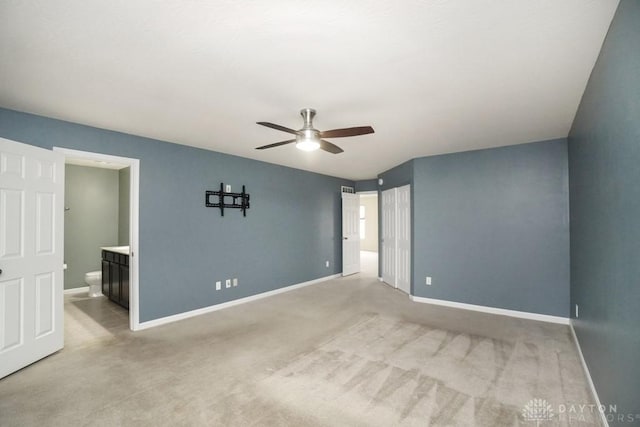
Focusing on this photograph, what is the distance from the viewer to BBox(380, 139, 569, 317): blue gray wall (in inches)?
159

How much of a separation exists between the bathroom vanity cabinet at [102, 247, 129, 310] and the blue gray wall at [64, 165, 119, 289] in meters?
0.98

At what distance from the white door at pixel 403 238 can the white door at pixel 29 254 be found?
4935mm

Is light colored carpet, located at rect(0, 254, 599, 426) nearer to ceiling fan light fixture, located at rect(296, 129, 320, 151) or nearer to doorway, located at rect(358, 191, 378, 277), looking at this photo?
ceiling fan light fixture, located at rect(296, 129, 320, 151)

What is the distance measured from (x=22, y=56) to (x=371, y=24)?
7.51ft

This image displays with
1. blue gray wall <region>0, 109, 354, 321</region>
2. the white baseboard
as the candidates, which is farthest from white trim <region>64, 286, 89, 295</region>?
blue gray wall <region>0, 109, 354, 321</region>

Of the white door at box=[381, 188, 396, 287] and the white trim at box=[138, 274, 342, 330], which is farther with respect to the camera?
the white door at box=[381, 188, 396, 287]

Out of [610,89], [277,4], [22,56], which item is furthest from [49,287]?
[610,89]

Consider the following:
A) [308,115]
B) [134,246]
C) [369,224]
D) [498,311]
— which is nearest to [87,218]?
[134,246]

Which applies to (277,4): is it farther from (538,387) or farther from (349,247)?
(349,247)

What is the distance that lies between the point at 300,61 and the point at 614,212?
217 centimetres

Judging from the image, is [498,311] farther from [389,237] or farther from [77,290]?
[77,290]

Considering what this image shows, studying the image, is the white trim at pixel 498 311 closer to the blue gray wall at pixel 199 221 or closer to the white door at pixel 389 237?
the white door at pixel 389 237

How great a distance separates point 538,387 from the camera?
2432 mm

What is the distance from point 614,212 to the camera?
1745mm
